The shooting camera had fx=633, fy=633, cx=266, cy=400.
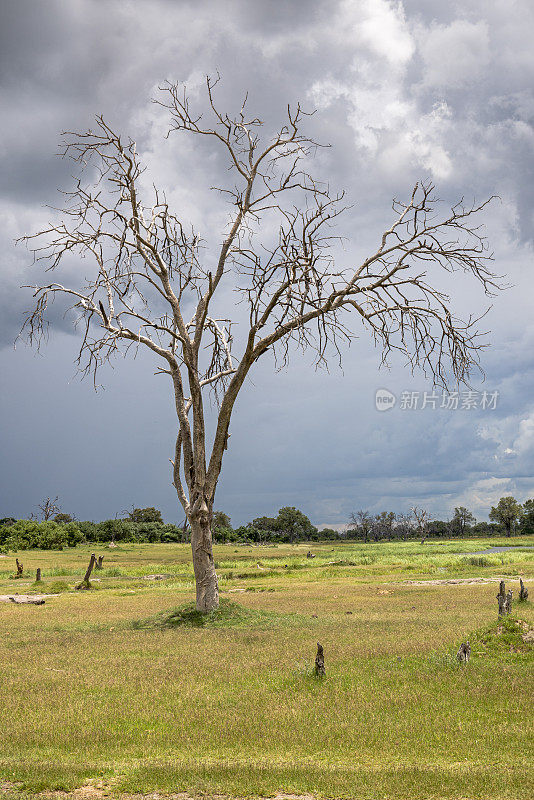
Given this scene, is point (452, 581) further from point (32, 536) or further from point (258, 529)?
point (258, 529)

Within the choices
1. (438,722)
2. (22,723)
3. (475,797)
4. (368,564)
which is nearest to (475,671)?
(438,722)

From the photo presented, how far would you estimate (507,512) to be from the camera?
157750mm

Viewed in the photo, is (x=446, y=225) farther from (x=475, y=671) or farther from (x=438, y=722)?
(x=438, y=722)

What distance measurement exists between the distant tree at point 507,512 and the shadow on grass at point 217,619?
14631cm

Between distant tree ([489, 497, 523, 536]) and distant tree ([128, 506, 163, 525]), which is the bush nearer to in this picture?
distant tree ([128, 506, 163, 525])

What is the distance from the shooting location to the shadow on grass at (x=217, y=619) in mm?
23078

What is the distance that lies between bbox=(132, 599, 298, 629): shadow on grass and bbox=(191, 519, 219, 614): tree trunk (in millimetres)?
338

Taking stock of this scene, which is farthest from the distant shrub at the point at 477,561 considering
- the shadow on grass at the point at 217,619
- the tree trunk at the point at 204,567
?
the tree trunk at the point at 204,567

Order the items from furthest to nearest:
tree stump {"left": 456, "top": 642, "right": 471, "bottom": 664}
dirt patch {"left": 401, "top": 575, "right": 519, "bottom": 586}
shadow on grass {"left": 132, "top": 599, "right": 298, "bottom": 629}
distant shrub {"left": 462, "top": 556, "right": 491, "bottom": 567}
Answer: distant shrub {"left": 462, "top": 556, "right": 491, "bottom": 567} → dirt patch {"left": 401, "top": 575, "right": 519, "bottom": 586} → shadow on grass {"left": 132, "top": 599, "right": 298, "bottom": 629} → tree stump {"left": 456, "top": 642, "right": 471, "bottom": 664}

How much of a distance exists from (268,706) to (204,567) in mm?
12369

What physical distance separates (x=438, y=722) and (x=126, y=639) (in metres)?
12.5

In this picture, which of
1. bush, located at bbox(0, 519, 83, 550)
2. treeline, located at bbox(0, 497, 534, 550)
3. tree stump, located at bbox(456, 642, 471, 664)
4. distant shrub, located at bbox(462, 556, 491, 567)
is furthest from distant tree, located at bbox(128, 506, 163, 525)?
tree stump, located at bbox(456, 642, 471, 664)

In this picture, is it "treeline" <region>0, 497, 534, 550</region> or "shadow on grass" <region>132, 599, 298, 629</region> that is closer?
"shadow on grass" <region>132, 599, 298, 629</region>

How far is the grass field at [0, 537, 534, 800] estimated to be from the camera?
29.2 feet
